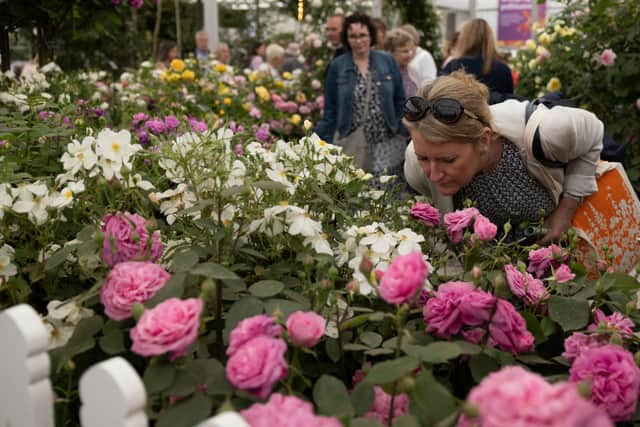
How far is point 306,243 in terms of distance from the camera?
44.4 inches

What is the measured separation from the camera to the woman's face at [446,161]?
1662 millimetres

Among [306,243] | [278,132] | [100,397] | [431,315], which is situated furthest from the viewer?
[278,132]

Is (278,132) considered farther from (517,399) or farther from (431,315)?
(517,399)

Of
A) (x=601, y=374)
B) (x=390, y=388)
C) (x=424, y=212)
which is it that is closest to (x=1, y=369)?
(x=390, y=388)

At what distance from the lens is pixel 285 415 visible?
2.18 ft

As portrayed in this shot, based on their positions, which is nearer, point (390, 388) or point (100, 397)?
point (100, 397)

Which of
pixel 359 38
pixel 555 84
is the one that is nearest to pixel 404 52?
pixel 359 38

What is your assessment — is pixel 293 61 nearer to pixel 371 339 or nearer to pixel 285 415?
pixel 371 339

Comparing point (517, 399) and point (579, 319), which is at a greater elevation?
point (517, 399)

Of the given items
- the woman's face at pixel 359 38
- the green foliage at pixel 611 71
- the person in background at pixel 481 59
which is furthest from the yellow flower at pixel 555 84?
the woman's face at pixel 359 38

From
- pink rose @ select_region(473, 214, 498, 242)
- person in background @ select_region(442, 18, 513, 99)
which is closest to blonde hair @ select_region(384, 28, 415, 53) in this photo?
person in background @ select_region(442, 18, 513, 99)

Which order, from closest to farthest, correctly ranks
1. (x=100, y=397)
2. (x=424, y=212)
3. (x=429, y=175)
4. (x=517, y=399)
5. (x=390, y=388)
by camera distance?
(x=517, y=399)
(x=100, y=397)
(x=390, y=388)
(x=424, y=212)
(x=429, y=175)

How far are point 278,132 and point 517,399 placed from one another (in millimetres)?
4595

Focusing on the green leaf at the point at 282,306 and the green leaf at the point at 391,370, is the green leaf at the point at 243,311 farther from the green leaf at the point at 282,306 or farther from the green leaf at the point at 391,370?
the green leaf at the point at 391,370
